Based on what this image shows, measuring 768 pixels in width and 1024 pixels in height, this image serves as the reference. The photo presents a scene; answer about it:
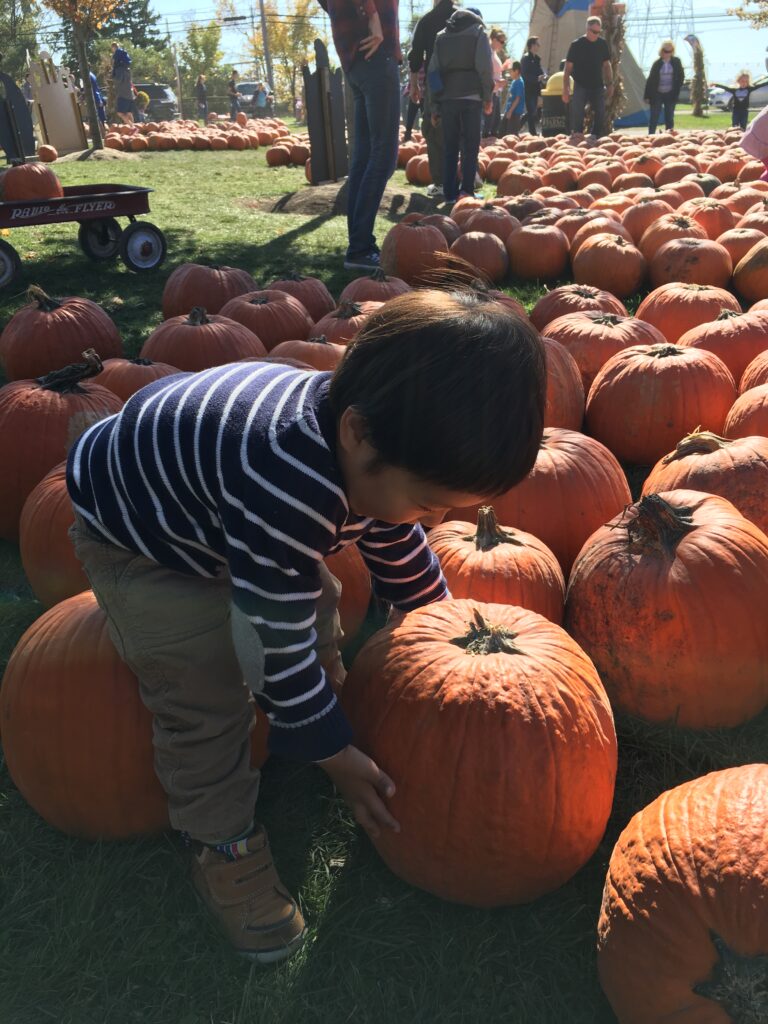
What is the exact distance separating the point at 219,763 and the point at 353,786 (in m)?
0.37

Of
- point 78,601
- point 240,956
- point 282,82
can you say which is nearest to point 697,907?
point 240,956

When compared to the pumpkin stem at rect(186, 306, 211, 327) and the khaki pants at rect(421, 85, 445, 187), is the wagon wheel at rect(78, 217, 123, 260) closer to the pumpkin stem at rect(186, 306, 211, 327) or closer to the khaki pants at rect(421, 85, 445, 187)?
the pumpkin stem at rect(186, 306, 211, 327)

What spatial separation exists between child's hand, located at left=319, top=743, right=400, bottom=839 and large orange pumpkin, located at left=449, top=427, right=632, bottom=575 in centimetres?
142

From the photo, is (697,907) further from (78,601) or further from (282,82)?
(282,82)

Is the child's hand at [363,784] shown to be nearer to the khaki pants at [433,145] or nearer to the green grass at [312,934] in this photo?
the green grass at [312,934]

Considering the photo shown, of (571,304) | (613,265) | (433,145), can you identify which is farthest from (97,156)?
(571,304)

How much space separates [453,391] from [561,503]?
1.73 metres

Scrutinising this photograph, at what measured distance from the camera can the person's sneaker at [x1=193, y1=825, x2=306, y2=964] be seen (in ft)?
6.47

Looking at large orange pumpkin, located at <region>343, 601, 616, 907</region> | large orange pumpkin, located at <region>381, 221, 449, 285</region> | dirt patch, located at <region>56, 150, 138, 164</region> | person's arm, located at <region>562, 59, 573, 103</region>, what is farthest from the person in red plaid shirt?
dirt patch, located at <region>56, 150, 138, 164</region>

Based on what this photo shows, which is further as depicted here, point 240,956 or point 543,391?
point 240,956

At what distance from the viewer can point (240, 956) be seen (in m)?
1.98

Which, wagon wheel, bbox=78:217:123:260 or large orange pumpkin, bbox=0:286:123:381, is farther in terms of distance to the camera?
wagon wheel, bbox=78:217:123:260

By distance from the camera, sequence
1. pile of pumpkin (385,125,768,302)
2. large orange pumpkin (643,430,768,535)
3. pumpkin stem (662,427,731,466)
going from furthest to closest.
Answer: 1. pile of pumpkin (385,125,768,302)
2. pumpkin stem (662,427,731,466)
3. large orange pumpkin (643,430,768,535)

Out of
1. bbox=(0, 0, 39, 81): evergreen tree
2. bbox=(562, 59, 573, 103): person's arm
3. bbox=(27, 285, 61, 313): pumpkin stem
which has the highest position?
bbox=(0, 0, 39, 81): evergreen tree
